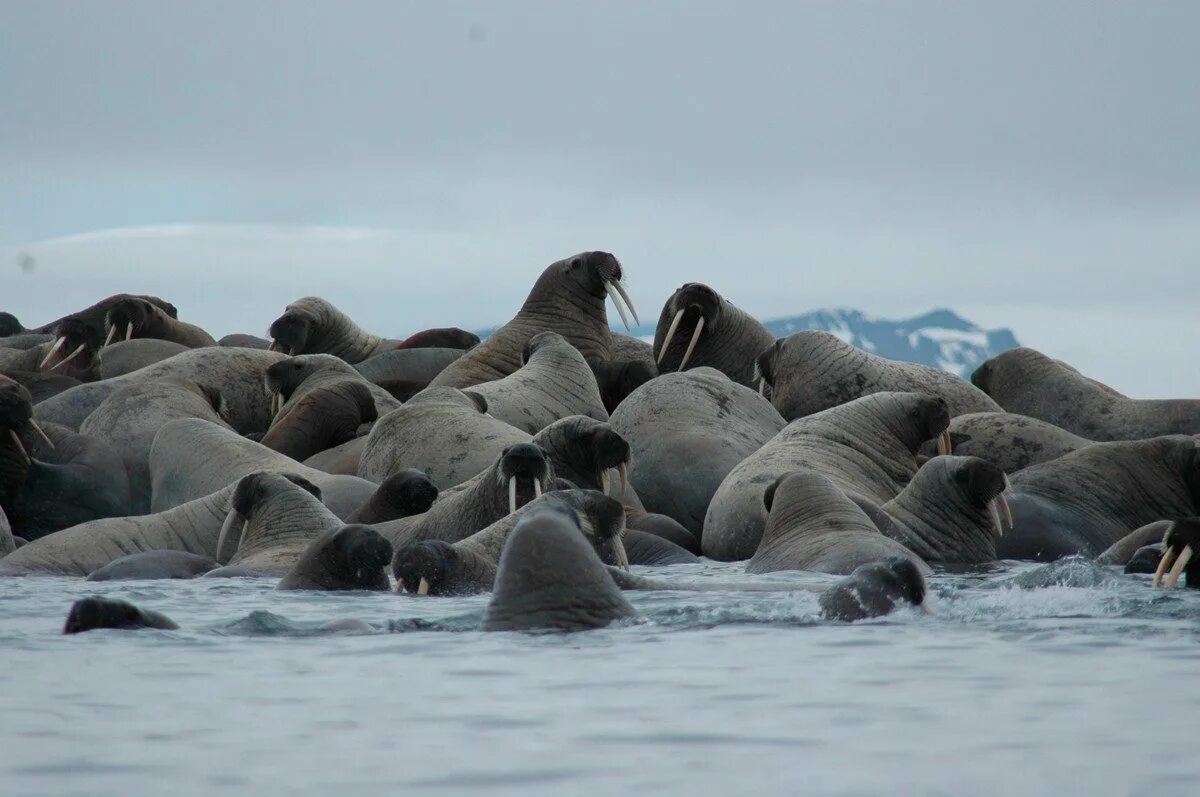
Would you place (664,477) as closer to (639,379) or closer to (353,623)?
(639,379)

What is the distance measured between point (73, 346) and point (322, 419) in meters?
5.52

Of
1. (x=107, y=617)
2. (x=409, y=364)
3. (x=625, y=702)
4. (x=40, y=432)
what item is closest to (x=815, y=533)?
(x=107, y=617)

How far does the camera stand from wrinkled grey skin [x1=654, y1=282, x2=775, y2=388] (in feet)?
57.2

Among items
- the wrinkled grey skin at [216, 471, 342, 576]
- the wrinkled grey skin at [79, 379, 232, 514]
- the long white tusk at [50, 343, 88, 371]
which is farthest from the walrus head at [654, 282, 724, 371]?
the wrinkled grey skin at [216, 471, 342, 576]

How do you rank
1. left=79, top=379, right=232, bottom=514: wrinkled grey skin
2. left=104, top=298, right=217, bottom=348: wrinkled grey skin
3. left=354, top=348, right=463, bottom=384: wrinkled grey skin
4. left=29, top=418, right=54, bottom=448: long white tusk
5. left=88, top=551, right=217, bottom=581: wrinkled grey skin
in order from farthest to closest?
1. left=104, top=298, right=217, bottom=348: wrinkled grey skin
2. left=354, top=348, right=463, bottom=384: wrinkled grey skin
3. left=79, top=379, right=232, bottom=514: wrinkled grey skin
4. left=29, top=418, right=54, bottom=448: long white tusk
5. left=88, top=551, right=217, bottom=581: wrinkled grey skin

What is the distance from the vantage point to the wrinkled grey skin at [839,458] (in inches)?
452

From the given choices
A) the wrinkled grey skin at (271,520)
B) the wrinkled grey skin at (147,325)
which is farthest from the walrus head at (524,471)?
the wrinkled grey skin at (147,325)

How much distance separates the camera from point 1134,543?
10570 millimetres

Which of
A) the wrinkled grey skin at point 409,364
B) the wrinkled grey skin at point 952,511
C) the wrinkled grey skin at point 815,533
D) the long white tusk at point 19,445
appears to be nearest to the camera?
the wrinkled grey skin at point 815,533

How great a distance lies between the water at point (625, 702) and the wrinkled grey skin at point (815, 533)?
1.51 metres

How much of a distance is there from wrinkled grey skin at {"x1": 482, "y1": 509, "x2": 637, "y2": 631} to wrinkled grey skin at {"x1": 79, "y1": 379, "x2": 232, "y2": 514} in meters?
7.24

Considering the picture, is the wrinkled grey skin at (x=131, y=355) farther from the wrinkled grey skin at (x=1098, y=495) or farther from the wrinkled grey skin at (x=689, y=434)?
the wrinkled grey skin at (x=1098, y=495)

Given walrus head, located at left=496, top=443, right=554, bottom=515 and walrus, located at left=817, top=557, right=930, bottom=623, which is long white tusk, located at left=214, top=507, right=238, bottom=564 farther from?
walrus, located at left=817, top=557, right=930, bottom=623

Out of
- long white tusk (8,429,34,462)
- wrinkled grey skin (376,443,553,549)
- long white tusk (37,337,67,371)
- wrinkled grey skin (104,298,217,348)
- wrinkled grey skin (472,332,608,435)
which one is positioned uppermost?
wrinkled grey skin (104,298,217,348)
